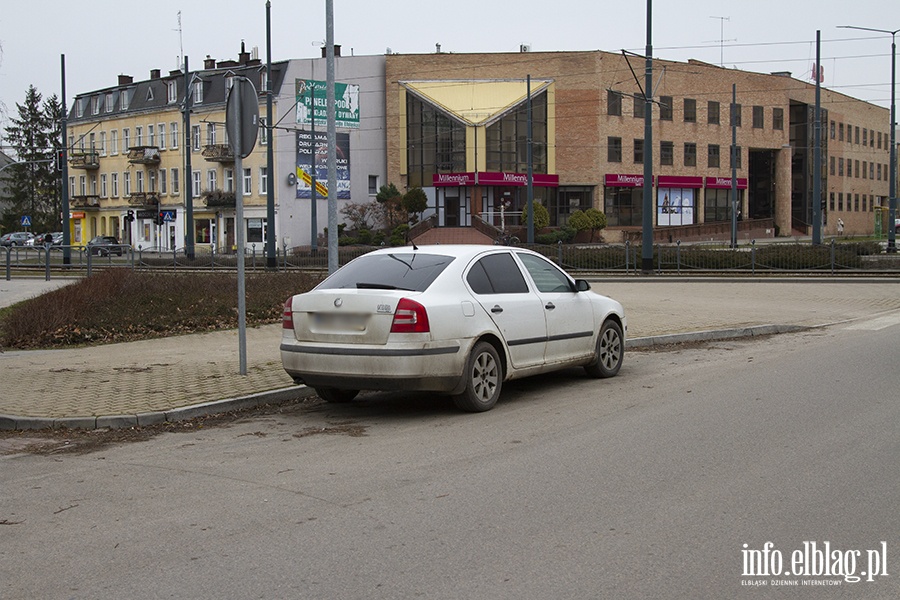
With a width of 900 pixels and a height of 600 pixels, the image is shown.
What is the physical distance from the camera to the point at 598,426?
26.5 feet

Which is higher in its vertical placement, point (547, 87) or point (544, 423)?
point (547, 87)

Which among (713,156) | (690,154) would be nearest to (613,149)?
(690,154)

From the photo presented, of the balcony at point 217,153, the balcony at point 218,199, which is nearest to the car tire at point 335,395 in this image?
the balcony at point 218,199

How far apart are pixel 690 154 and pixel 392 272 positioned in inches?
2648

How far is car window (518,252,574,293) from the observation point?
10.1 meters

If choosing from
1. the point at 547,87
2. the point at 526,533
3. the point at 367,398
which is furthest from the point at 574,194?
the point at 526,533

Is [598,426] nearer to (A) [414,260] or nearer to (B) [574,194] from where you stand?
(A) [414,260]

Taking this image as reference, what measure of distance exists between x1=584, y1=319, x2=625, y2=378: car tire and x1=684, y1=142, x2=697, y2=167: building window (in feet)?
210

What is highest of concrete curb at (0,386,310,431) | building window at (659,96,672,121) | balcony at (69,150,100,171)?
building window at (659,96,672,121)

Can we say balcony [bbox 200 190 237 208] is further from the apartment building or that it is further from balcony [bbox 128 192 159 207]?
balcony [bbox 128 192 159 207]

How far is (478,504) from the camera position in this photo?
5.72 metres

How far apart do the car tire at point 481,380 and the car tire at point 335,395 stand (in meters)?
1.25

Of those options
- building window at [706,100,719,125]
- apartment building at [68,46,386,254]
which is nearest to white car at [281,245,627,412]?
apartment building at [68,46,386,254]

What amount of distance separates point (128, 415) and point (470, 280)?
337 cm
